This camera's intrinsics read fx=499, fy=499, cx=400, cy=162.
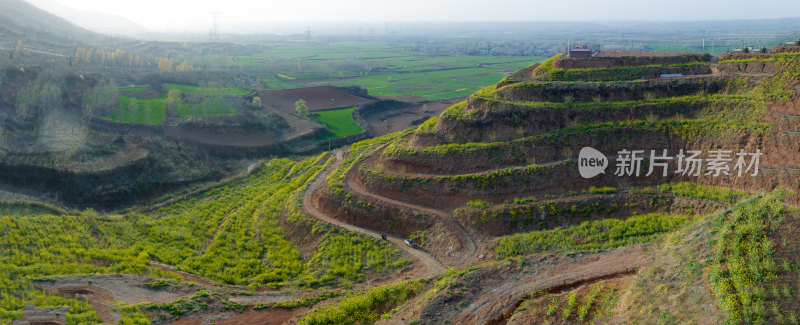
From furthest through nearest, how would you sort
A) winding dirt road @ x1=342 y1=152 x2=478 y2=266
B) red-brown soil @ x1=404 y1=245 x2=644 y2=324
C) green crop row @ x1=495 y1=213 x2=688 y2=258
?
winding dirt road @ x1=342 y1=152 x2=478 y2=266, green crop row @ x1=495 y1=213 x2=688 y2=258, red-brown soil @ x1=404 y1=245 x2=644 y2=324

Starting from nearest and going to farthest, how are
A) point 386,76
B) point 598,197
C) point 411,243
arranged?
1. point 598,197
2. point 411,243
3. point 386,76

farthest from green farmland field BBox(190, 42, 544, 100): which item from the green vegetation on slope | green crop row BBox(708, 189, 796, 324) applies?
green crop row BBox(708, 189, 796, 324)

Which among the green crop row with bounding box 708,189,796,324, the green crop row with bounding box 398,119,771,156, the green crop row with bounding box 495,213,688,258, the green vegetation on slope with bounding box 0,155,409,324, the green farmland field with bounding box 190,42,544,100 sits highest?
the green farmland field with bounding box 190,42,544,100

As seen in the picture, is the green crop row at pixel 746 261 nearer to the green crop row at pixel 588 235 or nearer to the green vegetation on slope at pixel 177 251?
the green crop row at pixel 588 235

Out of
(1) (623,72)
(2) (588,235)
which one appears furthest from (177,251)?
(1) (623,72)

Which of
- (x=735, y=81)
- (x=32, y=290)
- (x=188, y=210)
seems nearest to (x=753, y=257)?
(x=735, y=81)

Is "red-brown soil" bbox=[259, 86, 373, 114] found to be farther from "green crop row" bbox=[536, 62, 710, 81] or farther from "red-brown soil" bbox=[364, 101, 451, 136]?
"green crop row" bbox=[536, 62, 710, 81]

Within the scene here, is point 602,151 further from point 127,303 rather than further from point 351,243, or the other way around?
point 127,303

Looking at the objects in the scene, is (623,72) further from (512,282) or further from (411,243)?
(512,282)
